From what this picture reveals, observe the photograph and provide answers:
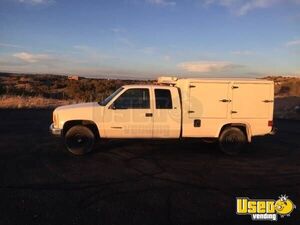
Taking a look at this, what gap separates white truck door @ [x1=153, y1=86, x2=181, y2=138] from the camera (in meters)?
11.9

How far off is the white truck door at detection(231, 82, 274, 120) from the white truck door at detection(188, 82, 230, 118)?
0.29m

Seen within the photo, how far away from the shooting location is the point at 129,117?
38.8 ft

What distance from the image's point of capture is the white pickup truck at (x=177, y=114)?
11.8 m

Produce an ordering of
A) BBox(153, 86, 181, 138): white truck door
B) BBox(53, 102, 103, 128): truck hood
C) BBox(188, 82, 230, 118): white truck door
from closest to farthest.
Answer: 1. BBox(53, 102, 103, 128): truck hood
2. BBox(153, 86, 181, 138): white truck door
3. BBox(188, 82, 230, 118): white truck door

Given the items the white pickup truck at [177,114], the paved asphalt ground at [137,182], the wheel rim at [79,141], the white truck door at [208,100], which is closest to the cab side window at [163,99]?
the white pickup truck at [177,114]

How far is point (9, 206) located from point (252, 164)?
6.53 metres

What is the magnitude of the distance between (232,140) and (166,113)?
2.22 m

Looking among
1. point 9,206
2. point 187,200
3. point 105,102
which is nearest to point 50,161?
point 105,102

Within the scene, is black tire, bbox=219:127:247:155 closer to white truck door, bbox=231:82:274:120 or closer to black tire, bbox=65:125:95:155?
white truck door, bbox=231:82:274:120

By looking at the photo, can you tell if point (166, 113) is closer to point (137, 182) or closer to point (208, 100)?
point (208, 100)

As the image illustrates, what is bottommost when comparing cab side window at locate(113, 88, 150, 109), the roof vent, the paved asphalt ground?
the paved asphalt ground

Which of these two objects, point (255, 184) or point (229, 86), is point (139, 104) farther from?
point (255, 184)

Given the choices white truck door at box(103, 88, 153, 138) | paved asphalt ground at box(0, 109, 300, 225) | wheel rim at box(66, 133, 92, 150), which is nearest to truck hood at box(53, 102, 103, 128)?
white truck door at box(103, 88, 153, 138)

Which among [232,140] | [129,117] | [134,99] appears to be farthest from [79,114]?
[232,140]
